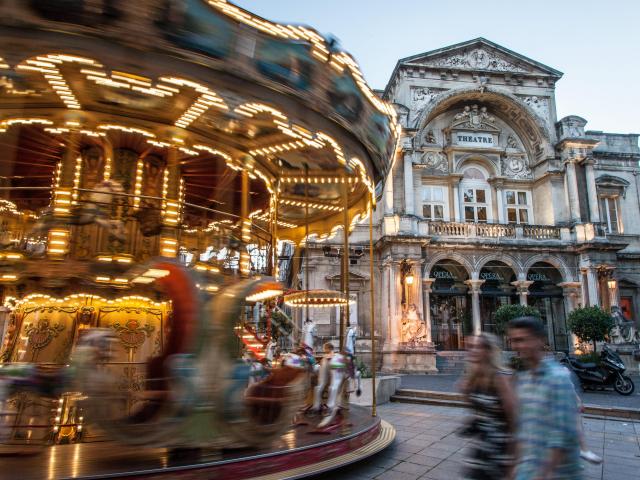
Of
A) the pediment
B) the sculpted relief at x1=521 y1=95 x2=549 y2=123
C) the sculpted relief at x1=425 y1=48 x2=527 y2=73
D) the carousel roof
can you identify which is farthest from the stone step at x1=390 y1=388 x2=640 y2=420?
the sculpted relief at x1=521 y1=95 x2=549 y2=123

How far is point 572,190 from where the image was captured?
23.0m

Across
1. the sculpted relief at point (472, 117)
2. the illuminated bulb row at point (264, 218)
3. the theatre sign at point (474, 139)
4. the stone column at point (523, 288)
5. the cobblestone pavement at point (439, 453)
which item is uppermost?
the sculpted relief at point (472, 117)

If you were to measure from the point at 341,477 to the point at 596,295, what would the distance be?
20.7m

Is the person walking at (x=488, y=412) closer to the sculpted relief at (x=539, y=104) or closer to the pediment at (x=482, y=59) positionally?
the pediment at (x=482, y=59)

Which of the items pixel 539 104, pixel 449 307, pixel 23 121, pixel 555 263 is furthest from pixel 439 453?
pixel 539 104

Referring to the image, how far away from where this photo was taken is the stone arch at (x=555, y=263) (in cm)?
2202

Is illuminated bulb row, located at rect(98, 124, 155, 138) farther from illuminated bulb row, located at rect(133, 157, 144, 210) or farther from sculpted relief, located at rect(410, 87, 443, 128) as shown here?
sculpted relief, located at rect(410, 87, 443, 128)

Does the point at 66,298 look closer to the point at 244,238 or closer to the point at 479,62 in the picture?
the point at 244,238

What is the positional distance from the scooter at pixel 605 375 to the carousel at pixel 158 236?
Result: 8272mm

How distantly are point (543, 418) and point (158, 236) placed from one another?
603 centimetres

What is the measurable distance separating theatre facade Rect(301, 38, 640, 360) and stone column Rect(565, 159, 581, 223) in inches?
2.6

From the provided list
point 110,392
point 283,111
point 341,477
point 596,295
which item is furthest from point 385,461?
point 596,295

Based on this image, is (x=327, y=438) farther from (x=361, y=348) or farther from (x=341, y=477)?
(x=361, y=348)

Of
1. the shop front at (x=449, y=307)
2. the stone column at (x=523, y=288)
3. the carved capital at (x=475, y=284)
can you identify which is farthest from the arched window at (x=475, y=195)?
the stone column at (x=523, y=288)
